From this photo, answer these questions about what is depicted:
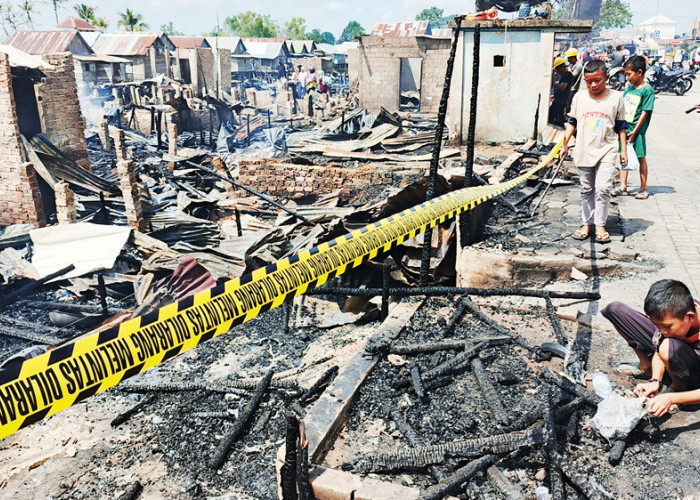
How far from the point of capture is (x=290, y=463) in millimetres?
2689

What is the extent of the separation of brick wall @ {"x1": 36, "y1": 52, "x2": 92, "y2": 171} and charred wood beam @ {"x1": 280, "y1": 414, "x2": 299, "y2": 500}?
12.6m

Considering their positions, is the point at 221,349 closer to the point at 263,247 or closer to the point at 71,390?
the point at 263,247

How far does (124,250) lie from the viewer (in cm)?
892

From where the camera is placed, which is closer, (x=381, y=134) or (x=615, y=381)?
(x=615, y=381)

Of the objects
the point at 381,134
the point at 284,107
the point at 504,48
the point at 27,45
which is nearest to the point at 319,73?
the point at 284,107

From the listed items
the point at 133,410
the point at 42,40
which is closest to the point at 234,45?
the point at 42,40

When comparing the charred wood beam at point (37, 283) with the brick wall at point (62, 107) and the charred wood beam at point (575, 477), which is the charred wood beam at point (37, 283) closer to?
the brick wall at point (62, 107)

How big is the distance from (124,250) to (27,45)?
31.8m

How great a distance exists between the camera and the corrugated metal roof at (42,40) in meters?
32.7

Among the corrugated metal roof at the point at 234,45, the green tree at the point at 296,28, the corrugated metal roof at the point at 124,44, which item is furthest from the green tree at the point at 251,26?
the corrugated metal roof at the point at 124,44

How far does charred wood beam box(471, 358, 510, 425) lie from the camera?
3.41 meters

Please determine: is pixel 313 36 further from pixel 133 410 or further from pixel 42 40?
pixel 133 410

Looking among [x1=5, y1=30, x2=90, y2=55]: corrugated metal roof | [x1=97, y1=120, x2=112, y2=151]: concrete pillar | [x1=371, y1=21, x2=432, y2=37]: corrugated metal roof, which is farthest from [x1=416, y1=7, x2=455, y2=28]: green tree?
[x1=97, y1=120, x2=112, y2=151]: concrete pillar

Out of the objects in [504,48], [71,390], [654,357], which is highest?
[504,48]
